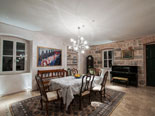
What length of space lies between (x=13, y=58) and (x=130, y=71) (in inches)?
228

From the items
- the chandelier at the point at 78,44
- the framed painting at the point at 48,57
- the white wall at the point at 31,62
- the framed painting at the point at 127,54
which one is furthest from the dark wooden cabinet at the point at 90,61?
the chandelier at the point at 78,44

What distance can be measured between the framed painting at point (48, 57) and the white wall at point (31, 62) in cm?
17

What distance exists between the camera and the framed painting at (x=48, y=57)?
3852 mm

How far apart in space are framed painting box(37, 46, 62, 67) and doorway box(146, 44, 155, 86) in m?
4.86

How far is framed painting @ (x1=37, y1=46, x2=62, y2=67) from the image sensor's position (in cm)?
385

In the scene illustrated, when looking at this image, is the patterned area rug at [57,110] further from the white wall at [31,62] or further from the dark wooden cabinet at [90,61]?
the dark wooden cabinet at [90,61]

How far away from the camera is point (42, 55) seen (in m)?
3.92

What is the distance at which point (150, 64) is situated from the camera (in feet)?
14.1

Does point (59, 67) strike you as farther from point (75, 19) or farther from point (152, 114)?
point (152, 114)

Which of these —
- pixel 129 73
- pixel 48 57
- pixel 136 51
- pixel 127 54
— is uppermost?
pixel 136 51

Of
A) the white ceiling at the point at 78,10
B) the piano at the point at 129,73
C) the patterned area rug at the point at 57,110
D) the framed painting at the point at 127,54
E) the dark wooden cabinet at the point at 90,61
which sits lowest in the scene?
the patterned area rug at the point at 57,110

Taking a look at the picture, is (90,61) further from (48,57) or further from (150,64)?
(150,64)

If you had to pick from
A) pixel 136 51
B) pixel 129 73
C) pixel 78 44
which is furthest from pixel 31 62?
pixel 136 51

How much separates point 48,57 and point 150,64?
5.44m
